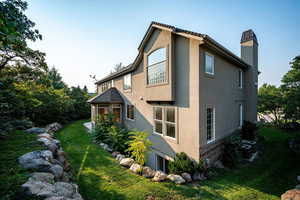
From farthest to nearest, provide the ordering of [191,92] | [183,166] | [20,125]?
1. [20,125]
2. [191,92]
3. [183,166]

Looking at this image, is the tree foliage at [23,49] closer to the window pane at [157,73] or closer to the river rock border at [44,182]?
the river rock border at [44,182]

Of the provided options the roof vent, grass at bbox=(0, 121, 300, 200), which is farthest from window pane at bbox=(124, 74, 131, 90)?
the roof vent

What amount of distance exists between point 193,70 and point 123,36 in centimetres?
781

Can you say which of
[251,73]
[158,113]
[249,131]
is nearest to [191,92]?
[158,113]

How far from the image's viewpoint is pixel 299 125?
15516 millimetres

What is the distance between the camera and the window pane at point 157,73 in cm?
840

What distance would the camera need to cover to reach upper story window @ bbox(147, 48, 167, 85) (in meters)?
8.38

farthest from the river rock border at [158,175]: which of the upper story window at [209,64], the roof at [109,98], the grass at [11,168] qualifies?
the roof at [109,98]

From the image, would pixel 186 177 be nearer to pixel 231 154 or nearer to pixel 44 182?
pixel 231 154

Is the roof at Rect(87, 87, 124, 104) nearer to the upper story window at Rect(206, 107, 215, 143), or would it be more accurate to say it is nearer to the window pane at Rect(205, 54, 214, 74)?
the upper story window at Rect(206, 107, 215, 143)

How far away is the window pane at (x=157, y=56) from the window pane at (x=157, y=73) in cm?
32

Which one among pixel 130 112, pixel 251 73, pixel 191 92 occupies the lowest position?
pixel 130 112

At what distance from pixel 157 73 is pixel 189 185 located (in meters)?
6.41

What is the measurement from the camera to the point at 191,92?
7.12m
